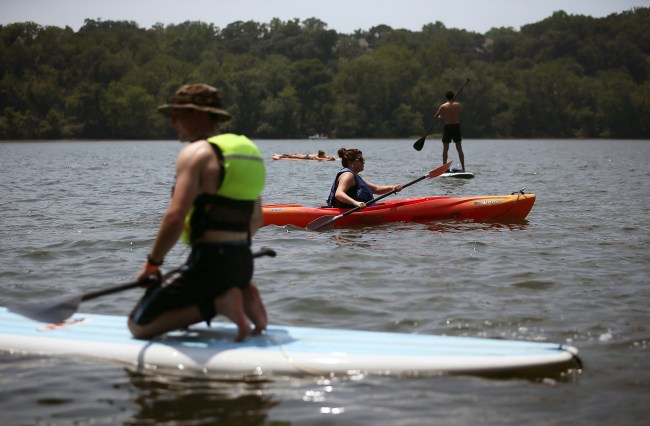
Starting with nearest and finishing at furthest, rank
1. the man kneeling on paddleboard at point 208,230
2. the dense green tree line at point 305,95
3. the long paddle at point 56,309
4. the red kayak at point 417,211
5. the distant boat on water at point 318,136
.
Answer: the man kneeling on paddleboard at point 208,230, the long paddle at point 56,309, the red kayak at point 417,211, the dense green tree line at point 305,95, the distant boat on water at point 318,136

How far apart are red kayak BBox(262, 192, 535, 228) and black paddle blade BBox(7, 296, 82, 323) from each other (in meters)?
5.95

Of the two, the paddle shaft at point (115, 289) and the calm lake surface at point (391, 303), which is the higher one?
the paddle shaft at point (115, 289)

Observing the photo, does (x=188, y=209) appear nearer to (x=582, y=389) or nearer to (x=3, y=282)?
(x=582, y=389)

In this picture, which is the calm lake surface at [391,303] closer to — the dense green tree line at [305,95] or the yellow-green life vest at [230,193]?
the yellow-green life vest at [230,193]

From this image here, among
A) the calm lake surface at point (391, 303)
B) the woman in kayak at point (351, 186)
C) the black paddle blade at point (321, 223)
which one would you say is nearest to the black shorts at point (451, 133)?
the calm lake surface at point (391, 303)

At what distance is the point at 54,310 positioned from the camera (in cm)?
557

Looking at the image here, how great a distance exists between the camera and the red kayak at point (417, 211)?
1144cm

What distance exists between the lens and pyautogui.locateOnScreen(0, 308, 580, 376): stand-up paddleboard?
5.01 meters

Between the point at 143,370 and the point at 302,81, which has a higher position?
the point at 302,81

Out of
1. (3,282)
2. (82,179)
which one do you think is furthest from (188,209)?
(82,179)

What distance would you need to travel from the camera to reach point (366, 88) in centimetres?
9638

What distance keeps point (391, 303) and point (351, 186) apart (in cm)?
432

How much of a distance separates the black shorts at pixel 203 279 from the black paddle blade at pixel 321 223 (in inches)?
239

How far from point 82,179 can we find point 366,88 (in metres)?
73.6
